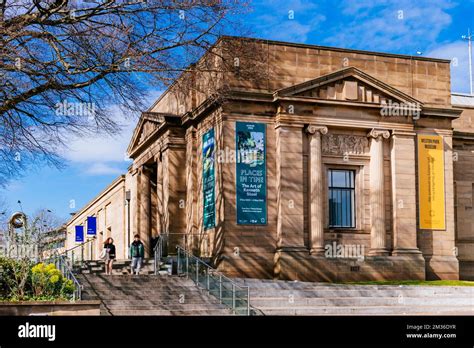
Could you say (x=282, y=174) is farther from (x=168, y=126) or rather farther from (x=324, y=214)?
(x=168, y=126)

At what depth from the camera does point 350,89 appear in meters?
37.0

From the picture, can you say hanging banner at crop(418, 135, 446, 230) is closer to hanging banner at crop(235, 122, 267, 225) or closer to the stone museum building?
the stone museum building

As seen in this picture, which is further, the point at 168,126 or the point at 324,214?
the point at 168,126

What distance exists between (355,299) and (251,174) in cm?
858

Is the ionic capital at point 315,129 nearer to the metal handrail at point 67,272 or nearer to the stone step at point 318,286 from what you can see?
the stone step at point 318,286

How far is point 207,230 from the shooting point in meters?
36.5

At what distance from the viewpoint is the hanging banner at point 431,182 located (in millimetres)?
38219

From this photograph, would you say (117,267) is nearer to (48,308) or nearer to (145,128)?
(145,128)

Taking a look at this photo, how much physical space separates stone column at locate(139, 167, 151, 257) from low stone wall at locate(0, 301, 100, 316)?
23.0m

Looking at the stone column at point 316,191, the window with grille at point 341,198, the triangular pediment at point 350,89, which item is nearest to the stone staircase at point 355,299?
the stone column at point 316,191

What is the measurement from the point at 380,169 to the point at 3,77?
2023 cm

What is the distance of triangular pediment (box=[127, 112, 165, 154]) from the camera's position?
4169cm

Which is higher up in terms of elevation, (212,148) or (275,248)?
(212,148)
